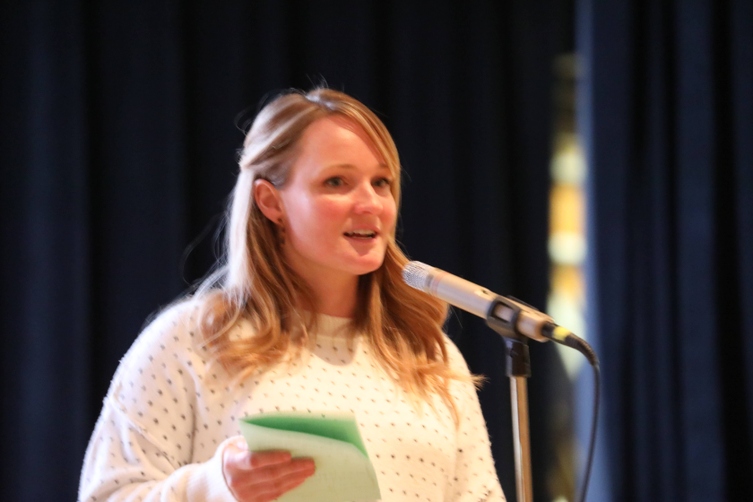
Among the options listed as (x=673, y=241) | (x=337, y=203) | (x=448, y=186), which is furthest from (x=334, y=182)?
(x=673, y=241)

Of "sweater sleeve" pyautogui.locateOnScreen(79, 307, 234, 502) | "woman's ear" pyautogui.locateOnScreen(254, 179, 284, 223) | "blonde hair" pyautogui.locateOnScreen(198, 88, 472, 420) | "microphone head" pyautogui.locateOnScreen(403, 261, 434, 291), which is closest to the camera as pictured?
"microphone head" pyautogui.locateOnScreen(403, 261, 434, 291)

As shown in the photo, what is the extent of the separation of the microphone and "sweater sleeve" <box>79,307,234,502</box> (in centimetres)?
47

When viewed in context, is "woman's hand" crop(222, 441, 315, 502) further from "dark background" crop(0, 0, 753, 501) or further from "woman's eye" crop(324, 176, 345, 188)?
"dark background" crop(0, 0, 753, 501)

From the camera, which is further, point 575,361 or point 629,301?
point 575,361

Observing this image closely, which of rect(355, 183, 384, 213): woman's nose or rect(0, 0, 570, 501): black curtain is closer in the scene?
rect(355, 183, 384, 213): woman's nose

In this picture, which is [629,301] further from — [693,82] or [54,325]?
[54,325]

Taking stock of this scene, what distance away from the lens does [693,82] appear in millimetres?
2520

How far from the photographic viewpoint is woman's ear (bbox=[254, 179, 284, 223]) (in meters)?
1.74

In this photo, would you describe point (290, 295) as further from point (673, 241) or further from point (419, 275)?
point (673, 241)

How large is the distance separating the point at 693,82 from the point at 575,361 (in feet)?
3.22

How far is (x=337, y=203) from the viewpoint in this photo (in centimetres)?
164

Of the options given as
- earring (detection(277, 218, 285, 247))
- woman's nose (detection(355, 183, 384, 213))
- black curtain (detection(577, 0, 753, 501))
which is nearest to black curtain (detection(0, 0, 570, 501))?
A: black curtain (detection(577, 0, 753, 501))

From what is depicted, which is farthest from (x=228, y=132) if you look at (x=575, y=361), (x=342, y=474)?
(x=342, y=474)

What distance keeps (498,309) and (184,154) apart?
1.55 metres
